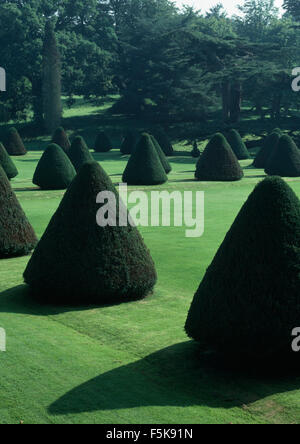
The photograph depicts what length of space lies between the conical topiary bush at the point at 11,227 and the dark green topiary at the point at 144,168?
55.8ft

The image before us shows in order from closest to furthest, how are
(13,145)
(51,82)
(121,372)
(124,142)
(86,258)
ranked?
(121,372) → (86,258) → (13,145) → (124,142) → (51,82)

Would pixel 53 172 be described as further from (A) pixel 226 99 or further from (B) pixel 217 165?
(A) pixel 226 99

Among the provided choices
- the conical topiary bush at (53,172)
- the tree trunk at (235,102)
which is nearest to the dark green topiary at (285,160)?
the conical topiary bush at (53,172)

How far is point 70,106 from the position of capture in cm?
7650

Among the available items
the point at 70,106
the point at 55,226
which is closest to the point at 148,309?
the point at 55,226

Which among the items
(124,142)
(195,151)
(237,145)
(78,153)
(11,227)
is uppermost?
(11,227)

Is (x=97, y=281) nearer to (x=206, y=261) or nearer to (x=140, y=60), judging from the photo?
(x=206, y=261)

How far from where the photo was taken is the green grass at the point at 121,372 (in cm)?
682

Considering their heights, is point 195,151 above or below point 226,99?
below

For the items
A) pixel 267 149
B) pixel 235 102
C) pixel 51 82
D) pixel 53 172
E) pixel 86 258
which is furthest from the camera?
pixel 51 82

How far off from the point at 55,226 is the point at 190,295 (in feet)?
9.21

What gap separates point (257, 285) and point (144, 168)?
2480 centimetres

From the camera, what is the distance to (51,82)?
2655 inches

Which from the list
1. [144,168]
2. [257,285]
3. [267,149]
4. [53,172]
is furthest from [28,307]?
[267,149]
